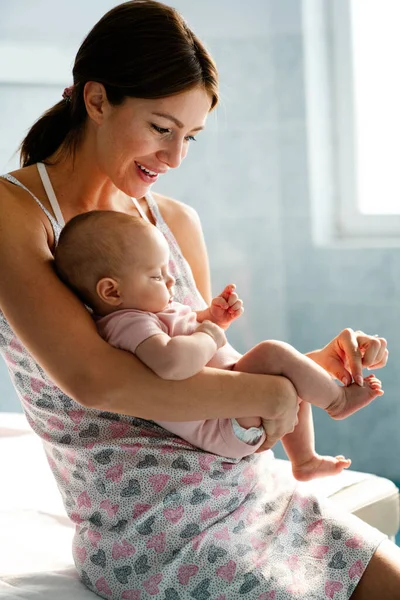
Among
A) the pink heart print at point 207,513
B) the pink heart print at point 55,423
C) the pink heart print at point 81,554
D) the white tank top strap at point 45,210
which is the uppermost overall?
the white tank top strap at point 45,210

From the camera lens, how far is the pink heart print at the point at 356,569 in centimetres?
149

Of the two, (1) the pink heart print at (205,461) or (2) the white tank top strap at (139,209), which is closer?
(1) the pink heart print at (205,461)

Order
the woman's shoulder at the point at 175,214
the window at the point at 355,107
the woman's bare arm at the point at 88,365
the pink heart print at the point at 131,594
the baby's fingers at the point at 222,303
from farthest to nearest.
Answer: the window at the point at 355,107
the woman's shoulder at the point at 175,214
the baby's fingers at the point at 222,303
the pink heart print at the point at 131,594
the woman's bare arm at the point at 88,365

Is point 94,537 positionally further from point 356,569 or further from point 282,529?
point 356,569

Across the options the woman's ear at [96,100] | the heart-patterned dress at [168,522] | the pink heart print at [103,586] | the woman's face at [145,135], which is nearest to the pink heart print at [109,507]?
the heart-patterned dress at [168,522]

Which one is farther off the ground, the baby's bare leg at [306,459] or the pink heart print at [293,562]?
A: the baby's bare leg at [306,459]

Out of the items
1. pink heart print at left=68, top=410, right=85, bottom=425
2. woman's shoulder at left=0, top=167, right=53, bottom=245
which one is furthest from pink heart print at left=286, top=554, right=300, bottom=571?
woman's shoulder at left=0, top=167, right=53, bottom=245

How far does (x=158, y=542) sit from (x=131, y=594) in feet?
0.31

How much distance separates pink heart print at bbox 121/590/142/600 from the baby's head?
1.50ft

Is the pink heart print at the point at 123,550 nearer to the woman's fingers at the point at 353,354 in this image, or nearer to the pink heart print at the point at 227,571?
the pink heart print at the point at 227,571

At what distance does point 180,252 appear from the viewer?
1.79 m

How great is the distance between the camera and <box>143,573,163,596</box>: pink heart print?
1441mm

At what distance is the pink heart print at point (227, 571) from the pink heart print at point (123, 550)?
0.48 ft

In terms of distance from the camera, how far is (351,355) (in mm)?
1590
